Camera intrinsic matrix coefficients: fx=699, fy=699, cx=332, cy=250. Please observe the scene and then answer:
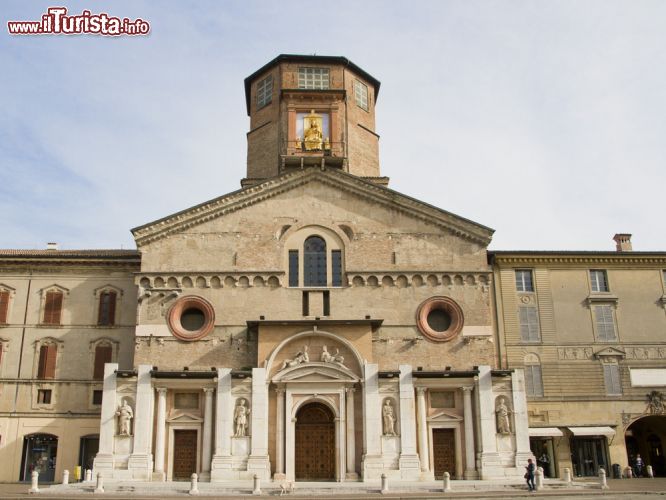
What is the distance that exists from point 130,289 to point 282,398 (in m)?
Answer: 11.5

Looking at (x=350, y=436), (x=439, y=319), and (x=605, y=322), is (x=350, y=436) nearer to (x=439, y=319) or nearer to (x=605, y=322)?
(x=439, y=319)

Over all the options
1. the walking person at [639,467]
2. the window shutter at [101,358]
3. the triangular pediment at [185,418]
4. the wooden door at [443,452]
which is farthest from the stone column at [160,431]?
the walking person at [639,467]

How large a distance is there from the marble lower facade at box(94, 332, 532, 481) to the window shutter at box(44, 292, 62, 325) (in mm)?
7496

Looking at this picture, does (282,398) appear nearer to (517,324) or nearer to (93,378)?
(93,378)

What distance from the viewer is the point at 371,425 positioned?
3195 cm

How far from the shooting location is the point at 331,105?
135ft

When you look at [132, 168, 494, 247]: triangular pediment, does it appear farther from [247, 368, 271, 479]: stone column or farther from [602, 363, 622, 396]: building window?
[602, 363, 622, 396]: building window

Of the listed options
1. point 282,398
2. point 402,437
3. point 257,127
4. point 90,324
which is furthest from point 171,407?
point 257,127

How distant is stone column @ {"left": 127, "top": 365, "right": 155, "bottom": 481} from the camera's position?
30922mm

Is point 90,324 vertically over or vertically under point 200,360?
over

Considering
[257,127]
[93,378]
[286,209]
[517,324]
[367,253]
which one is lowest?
[93,378]

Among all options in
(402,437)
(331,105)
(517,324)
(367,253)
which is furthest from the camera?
(331,105)

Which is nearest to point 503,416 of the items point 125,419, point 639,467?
point 639,467

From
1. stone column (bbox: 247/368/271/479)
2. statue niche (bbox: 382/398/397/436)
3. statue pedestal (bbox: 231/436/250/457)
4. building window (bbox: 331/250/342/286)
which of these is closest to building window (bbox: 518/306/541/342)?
statue niche (bbox: 382/398/397/436)
